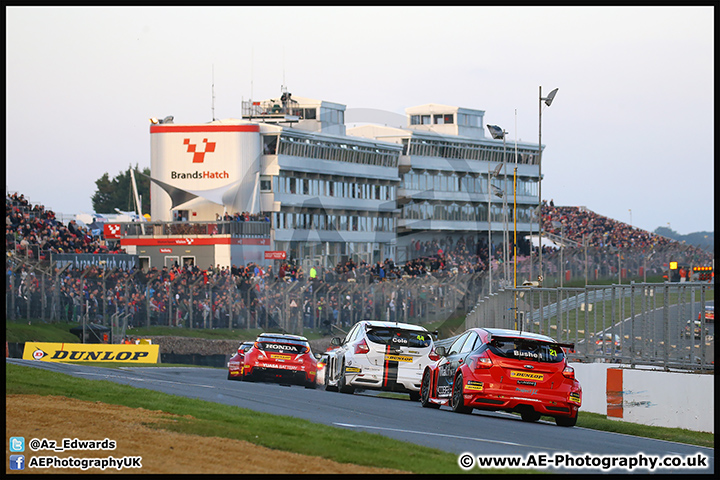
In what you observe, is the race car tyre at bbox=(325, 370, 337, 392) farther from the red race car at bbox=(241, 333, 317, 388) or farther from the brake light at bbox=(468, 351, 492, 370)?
the brake light at bbox=(468, 351, 492, 370)

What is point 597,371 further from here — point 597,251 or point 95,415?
point 597,251

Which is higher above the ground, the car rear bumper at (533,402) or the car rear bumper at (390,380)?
the car rear bumper at (533,402)

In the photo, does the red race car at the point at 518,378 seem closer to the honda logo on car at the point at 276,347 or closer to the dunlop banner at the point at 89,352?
the honda logo on car at the point at 276,347

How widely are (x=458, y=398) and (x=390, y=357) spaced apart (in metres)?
4.27

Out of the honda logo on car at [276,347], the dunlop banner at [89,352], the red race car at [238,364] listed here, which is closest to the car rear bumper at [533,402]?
the honda logo on car at [276,347]

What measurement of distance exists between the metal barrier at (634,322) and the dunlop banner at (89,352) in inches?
670

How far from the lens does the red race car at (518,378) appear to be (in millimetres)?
16797

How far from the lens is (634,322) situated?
62.2ft

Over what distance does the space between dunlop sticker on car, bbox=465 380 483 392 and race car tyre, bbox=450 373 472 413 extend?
0.72ft

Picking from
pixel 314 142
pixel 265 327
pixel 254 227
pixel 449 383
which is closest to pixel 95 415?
pixel 449 383

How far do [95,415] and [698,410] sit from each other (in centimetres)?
872

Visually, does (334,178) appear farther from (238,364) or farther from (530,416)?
(530,416)

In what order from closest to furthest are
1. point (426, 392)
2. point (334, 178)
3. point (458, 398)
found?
point (458, 398) → point (426, 392) → point (334, 178)

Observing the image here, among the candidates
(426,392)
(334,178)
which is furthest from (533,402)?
(334,178)
